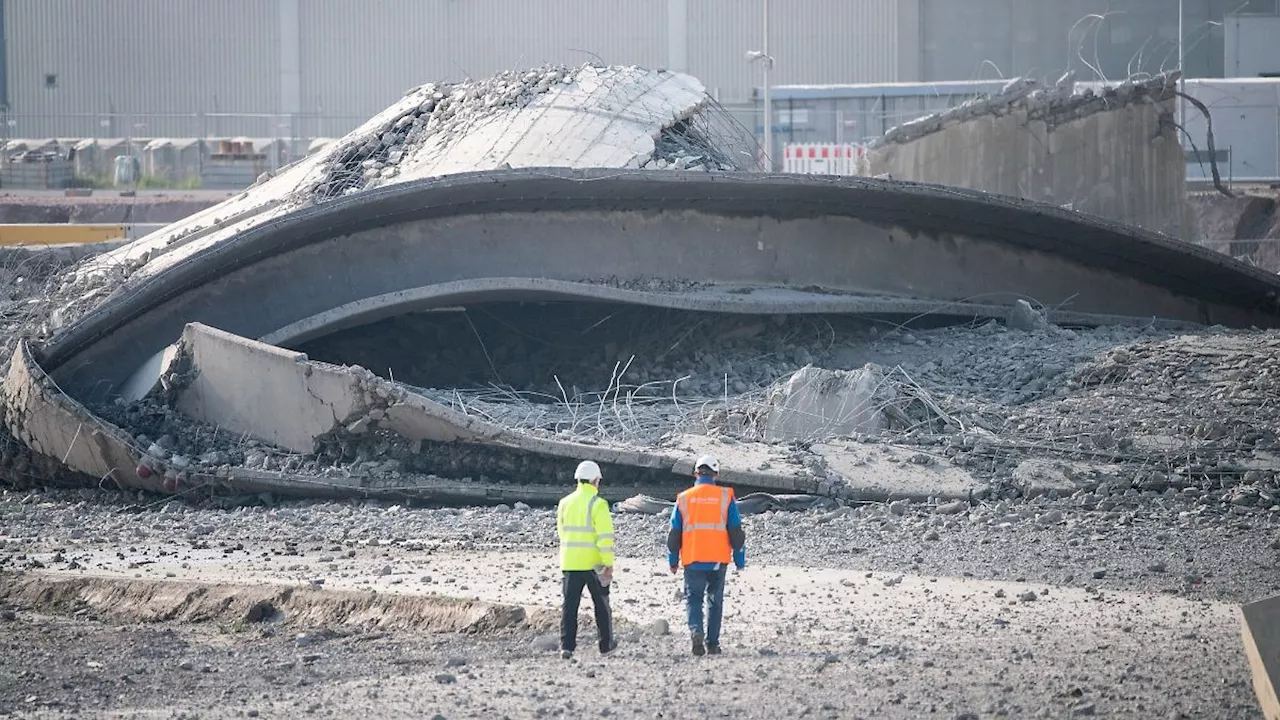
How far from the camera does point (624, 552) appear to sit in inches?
386

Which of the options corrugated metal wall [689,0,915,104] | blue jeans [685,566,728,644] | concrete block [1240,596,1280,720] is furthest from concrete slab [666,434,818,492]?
corrugated metal wall [689,0,915,104]

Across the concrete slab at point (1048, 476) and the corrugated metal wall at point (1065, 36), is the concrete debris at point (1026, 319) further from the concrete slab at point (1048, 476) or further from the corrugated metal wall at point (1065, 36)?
the corrugated metal wall at point (1065, 36)

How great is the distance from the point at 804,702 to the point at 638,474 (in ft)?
16.0

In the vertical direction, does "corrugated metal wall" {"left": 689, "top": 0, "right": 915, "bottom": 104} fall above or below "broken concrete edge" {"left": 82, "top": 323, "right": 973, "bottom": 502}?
above

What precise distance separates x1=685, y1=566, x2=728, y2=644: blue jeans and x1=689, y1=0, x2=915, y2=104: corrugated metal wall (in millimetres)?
33004

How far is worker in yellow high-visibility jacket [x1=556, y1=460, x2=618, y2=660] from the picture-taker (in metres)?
7.48

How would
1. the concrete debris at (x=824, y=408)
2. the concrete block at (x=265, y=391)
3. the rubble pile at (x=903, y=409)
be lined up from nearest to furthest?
the rubble pile at (x=903, y=409), the concrete block at (x=265, y=391), the concrete debris at (x=824, y=408)

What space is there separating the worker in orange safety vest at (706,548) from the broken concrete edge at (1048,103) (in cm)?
1389

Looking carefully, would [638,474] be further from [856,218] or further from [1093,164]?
[1093,164]

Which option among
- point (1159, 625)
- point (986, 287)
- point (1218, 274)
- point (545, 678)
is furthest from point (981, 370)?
point (545, 678)

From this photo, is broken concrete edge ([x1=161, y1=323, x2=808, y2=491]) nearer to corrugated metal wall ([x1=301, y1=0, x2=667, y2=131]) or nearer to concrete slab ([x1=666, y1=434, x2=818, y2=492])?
concrete slab ([x1=666, y1=434, x2=818, y2=492])

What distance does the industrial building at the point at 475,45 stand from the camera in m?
38.8

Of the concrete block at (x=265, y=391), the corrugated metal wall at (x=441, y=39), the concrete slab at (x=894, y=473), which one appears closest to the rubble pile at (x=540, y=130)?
the concrete block at (x=265, y=391)

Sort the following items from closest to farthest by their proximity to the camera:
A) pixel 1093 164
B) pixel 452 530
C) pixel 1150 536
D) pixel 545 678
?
pixel 545 678 → pixel 1150 536 → pixel 452 530 → pixel 1093 164
